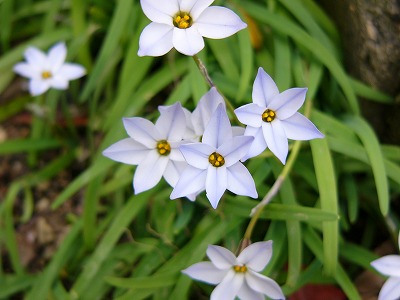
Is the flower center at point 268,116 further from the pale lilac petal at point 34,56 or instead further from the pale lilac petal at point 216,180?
the pale lilac petal at point 34,56

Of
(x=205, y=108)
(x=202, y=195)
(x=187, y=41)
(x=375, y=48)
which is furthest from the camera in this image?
(x=375, y=48)

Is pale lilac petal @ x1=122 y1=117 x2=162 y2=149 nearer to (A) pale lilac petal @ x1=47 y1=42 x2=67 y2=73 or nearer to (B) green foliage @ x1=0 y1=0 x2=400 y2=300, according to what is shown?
(B) green foliage @ x1=0 y1=0 x2=400 y2=300

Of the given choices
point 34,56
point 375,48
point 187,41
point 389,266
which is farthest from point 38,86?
point 389,266

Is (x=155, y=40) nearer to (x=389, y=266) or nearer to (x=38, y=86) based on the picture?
(x=389, y=266)

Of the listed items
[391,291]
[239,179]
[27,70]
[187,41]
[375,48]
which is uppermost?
[187,41]

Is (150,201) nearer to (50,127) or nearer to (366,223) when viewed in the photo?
(50,127)

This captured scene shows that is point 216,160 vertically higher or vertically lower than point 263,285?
higher

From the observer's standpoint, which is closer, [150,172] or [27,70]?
[150,172]

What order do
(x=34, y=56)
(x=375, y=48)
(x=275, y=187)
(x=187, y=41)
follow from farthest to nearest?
1. (x=34, y=56)
2. (x=375, y=48)
3. (x=275, y=187)
4. (x=187, y=41)

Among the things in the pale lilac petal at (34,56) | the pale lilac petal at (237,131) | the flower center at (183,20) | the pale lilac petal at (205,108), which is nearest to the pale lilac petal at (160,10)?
the flower center at (183,20)

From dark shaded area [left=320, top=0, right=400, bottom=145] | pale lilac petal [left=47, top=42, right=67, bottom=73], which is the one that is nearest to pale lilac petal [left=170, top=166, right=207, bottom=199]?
dark shaded area [left=320, top=0, right=400, bottom=145]
